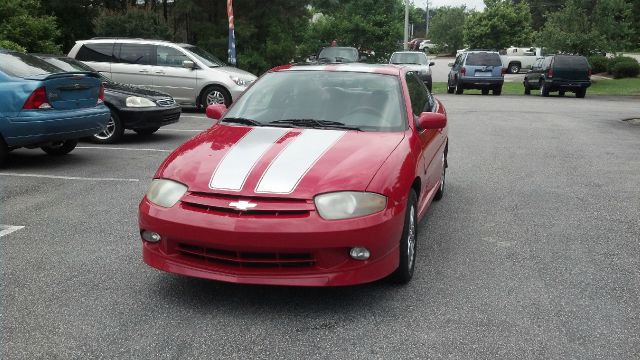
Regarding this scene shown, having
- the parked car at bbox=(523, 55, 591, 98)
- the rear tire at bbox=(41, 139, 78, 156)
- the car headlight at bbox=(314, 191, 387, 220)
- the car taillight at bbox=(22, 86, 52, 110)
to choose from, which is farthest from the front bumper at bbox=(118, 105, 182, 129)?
the parked car at bbox=(523, 55, 591, 98)

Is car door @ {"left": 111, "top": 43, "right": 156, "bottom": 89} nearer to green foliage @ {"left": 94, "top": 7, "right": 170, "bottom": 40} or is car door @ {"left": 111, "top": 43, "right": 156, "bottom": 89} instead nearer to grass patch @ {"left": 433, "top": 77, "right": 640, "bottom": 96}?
green foliage @ {"left": 94, "top": 7, "right": 170, "bottom": 40}

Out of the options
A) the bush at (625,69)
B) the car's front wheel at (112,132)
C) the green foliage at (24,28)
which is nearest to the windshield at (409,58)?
the green foliage at (24,28)

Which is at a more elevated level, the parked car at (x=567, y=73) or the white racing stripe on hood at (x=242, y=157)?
the white racing stripe on hood at (x=242, y=157)

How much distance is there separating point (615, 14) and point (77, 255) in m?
35.1

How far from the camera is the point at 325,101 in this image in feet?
16.9

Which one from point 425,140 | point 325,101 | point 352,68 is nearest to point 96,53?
point 352,68

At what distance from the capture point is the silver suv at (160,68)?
1494 centimetres

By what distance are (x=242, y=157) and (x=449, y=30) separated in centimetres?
8154

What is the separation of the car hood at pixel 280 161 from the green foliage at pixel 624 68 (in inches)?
1407

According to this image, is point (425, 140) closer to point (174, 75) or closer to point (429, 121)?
point (429, 121)

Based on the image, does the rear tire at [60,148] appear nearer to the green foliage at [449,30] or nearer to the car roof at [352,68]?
the car roof at [352,68]

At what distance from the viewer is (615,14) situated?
111 ft

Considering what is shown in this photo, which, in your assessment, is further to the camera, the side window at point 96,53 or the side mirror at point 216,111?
the side window at point 96,53

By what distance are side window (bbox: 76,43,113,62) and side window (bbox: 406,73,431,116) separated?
10681 millimetres
